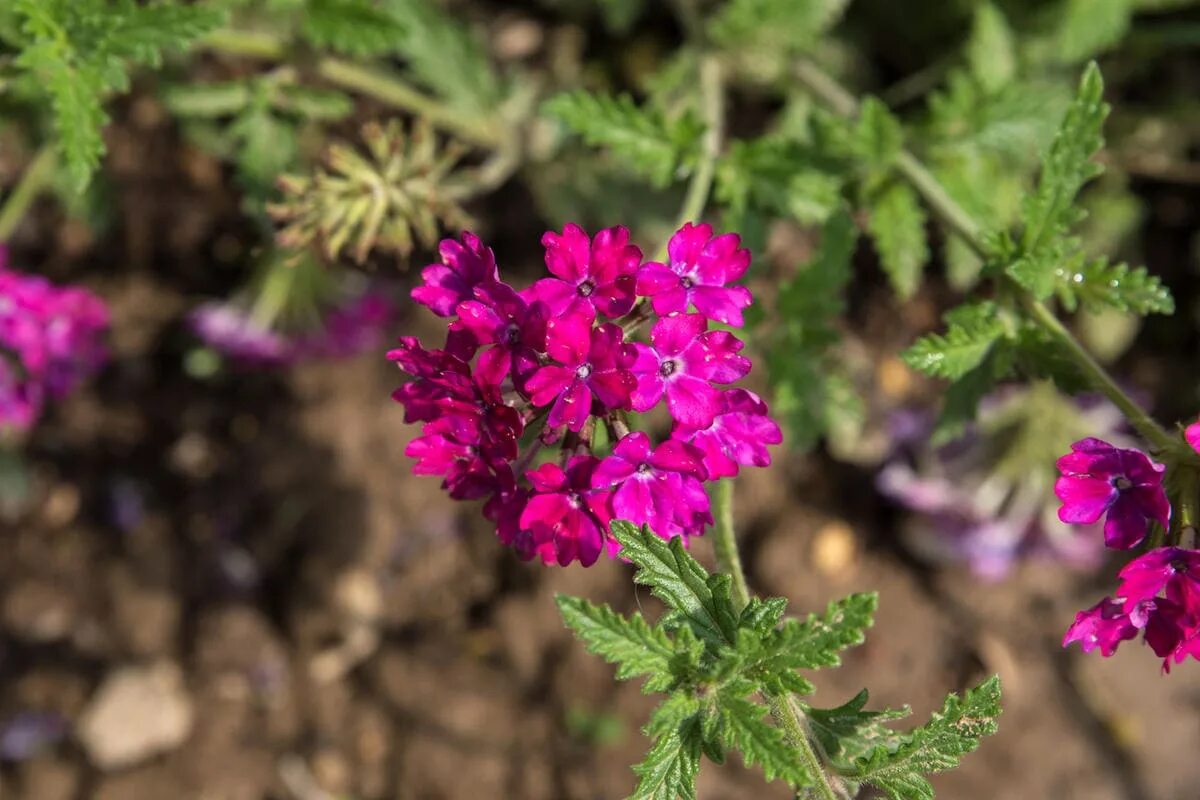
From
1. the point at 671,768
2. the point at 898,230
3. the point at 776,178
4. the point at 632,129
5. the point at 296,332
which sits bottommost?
the point at 296,332

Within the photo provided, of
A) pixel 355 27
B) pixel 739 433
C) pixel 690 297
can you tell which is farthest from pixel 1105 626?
pixel 355 27

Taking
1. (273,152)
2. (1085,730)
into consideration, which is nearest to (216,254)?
(273,152)

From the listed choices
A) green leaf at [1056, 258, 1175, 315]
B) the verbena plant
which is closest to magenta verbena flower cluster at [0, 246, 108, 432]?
the verbena plant

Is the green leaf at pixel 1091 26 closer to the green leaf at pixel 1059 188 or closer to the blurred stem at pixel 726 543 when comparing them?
the green leaf at pixel 1059 188

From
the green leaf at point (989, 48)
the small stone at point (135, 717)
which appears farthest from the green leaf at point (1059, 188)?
the small stone at point (135, 717)

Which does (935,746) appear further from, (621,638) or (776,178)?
(776,178)
